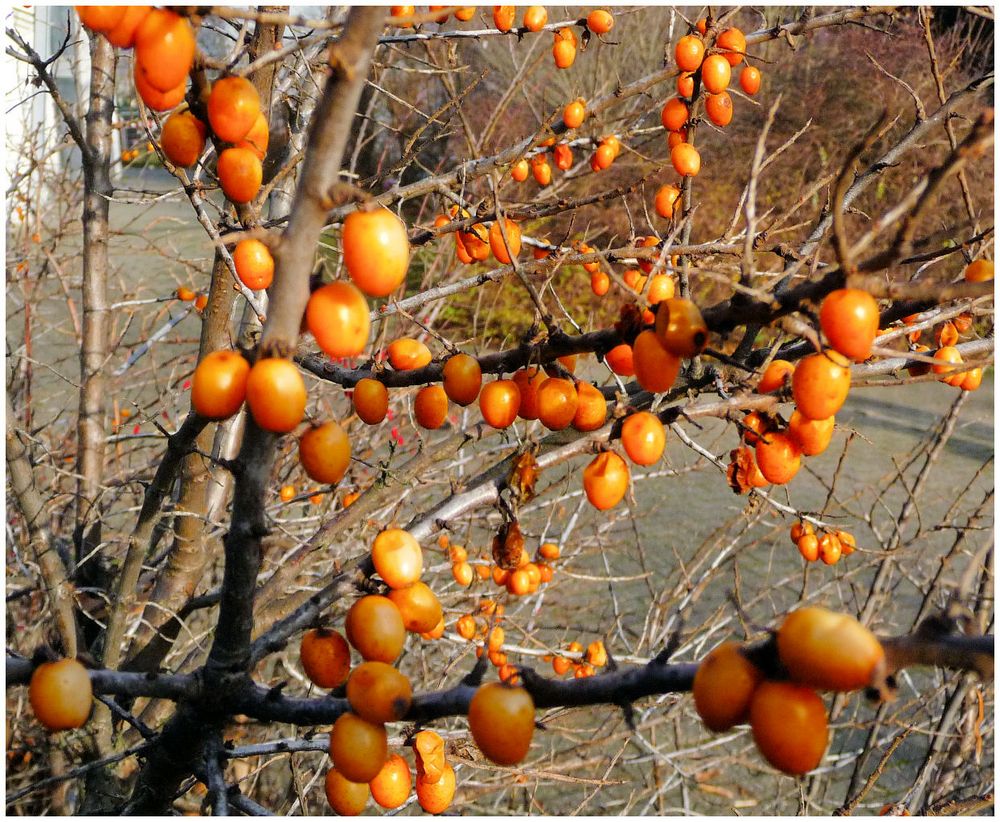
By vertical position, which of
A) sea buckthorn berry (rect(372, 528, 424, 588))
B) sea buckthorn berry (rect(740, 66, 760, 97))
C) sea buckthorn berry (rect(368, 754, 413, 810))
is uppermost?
sea buckthorn berry (rect(740, 66, 760, 97))

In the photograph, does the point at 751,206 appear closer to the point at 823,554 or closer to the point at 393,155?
the point at 823,554

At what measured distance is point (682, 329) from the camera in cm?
122

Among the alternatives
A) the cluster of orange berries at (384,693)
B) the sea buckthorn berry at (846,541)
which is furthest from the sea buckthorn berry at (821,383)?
the sea buckthorn berry at (846,541)

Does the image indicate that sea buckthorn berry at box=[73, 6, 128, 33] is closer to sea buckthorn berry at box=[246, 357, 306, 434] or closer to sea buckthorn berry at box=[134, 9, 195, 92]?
sea buckthorn berry at box=[134, 9, 195, 92]

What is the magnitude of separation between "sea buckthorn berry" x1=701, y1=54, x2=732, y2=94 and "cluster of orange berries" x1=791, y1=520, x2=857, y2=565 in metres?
1.67

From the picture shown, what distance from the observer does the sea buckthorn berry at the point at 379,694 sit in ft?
3.79

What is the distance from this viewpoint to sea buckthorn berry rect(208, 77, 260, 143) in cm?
144

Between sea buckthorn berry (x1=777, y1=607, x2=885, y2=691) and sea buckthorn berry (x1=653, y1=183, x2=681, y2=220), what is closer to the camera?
sea buckthorn berry (x1=777, y1=607, x2=885, y2=691)

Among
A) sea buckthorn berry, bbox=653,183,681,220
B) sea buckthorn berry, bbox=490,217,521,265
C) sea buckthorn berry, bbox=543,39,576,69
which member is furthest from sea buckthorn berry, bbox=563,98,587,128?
sea buckthorn berry, bbox=490,217,521,265

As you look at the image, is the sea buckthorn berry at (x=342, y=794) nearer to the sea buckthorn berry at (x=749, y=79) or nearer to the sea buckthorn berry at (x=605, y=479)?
the sea buckthorn berry at (x=605, y=479)

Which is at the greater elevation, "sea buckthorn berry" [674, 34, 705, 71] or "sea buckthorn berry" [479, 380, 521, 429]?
"sea buckthorn berry" [674, 34, 705, 71]

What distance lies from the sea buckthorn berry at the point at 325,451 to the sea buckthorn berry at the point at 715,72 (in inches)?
92.6

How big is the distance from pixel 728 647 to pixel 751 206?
2.02 ft

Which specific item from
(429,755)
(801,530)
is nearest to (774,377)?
(429,755)
